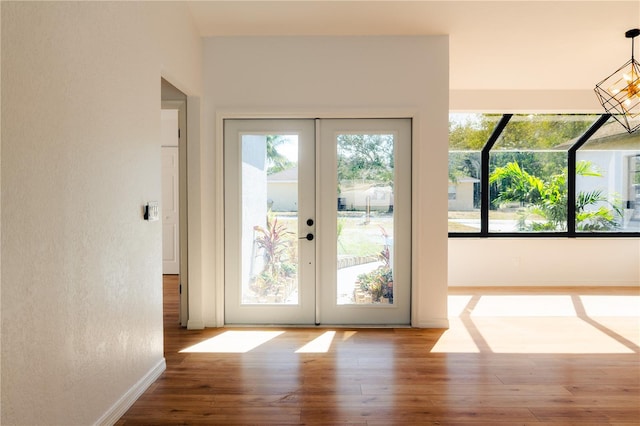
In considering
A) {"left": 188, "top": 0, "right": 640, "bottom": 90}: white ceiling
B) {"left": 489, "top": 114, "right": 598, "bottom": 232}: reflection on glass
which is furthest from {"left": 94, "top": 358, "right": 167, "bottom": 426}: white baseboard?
{"left": 489, "top": 114, "right": 598, "bottom": 232}: reflection on glass

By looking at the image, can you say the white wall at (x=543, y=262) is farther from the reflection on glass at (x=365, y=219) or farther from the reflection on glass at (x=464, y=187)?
the reflection on glass at (x=365, y=219)

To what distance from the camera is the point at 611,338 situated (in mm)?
3861

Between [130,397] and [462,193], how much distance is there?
16.9ft

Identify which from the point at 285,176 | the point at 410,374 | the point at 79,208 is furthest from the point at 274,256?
the point at 79,208

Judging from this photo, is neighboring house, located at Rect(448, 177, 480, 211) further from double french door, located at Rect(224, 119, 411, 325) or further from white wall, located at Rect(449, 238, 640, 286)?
double french door, located at Rect(224, 119, 411, 325)

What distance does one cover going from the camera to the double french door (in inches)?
165

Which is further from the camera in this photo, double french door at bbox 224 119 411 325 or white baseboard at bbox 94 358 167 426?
double french door at bbox 224 119 411 325

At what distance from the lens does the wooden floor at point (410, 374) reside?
2.50 metres

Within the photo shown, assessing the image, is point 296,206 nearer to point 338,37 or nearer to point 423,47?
point 338,37

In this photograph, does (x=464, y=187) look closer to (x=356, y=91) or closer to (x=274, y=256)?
(x=356, y=91)

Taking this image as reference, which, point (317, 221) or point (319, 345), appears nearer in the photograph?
point (319, 345)

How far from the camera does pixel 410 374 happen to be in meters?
3.05

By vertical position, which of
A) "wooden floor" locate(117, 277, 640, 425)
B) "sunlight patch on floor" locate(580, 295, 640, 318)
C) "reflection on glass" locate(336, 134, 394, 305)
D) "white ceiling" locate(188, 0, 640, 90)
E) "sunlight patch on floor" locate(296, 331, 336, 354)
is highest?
"white ceiling" locate(188, 0, 640, 90)

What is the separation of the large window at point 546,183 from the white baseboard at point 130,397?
4.62 metres
